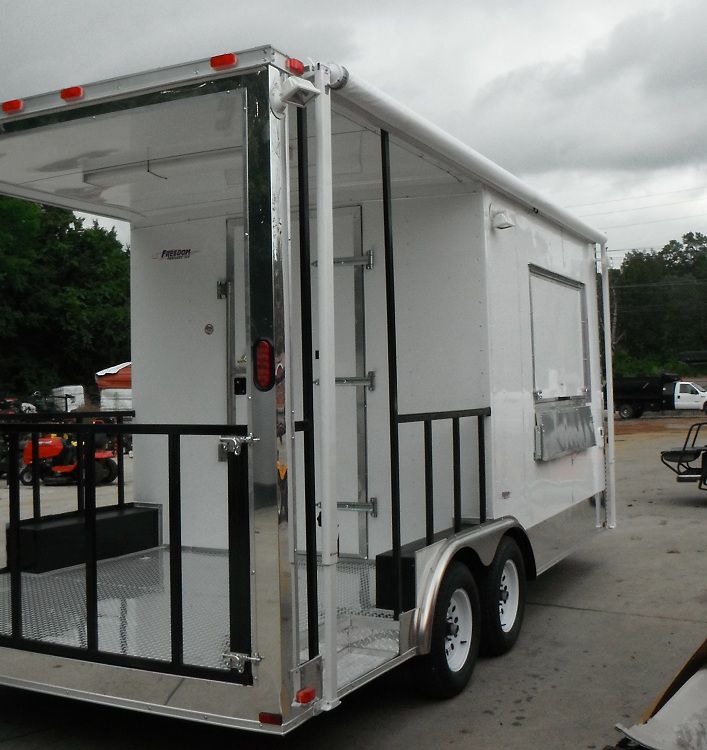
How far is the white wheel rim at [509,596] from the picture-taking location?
5.14 m

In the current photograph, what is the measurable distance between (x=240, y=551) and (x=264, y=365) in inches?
27.1

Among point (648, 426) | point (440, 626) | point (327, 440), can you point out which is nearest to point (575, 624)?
point (440, 626)

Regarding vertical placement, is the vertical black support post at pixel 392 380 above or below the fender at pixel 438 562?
above

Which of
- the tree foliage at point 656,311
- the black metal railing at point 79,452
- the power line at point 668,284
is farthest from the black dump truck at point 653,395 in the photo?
the power line at point 668,284

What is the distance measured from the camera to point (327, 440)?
3.33m

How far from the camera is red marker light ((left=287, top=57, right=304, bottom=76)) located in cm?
320

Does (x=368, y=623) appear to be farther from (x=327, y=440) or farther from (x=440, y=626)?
(x=327, y=440)

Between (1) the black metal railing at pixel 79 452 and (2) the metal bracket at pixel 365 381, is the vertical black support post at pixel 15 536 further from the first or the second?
(2) the metal bracket at pixel 365 381

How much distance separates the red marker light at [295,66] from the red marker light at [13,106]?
1198 millimetres

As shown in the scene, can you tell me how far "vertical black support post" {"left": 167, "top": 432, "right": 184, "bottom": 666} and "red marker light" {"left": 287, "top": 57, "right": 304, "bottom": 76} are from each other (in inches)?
55.7

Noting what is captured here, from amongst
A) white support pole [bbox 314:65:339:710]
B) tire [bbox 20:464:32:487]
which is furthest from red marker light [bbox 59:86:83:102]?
tire [bbox 20:464:32:487]

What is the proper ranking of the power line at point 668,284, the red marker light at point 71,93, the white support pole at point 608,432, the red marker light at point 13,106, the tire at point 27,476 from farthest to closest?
the power line at point 668,284, the tire at point 27,476, the white support pole at point 608,432, the red marker light at point 13,106, the red marker light at point 71,93

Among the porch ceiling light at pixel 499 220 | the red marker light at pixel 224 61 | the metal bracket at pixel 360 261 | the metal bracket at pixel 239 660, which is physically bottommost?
the metal bracket at pixel 239 660

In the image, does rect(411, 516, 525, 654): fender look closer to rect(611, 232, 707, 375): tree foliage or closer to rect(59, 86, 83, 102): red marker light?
rect(59, 86, 83, 102): red marker light
